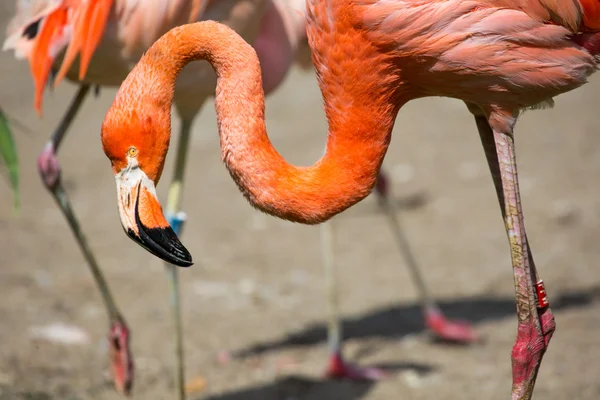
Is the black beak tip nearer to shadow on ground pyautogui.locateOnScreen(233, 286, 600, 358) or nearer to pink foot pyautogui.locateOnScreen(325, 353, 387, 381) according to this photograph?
pink foot pyautogui.locateOnScreen(325, 353, 387, 381)

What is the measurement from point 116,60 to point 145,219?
→ 1.32 meters

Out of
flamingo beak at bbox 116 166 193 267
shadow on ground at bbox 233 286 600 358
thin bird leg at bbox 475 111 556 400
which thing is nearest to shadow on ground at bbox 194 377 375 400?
shadow on ground at bbox 233 286 600 358

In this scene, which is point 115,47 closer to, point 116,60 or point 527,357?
point 116,60

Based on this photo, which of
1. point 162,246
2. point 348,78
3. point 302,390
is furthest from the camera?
point 302,390

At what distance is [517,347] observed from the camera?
10.9ft

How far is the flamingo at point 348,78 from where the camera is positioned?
3002 mm

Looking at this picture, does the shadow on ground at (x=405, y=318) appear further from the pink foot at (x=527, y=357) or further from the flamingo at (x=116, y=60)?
the pink foot at (x=527, y=357)

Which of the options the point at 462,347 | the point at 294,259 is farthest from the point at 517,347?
the point at 294,259

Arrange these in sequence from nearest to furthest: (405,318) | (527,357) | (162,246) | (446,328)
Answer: (162,246), (527,357), (446,328), (405,318)

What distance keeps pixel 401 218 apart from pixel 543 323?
3.64 m

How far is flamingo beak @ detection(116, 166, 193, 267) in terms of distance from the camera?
2869mm

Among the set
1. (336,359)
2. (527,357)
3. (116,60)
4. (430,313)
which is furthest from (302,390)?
(116,60)

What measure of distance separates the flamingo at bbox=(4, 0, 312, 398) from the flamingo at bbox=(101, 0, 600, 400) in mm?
791

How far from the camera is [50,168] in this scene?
4.24 metres
